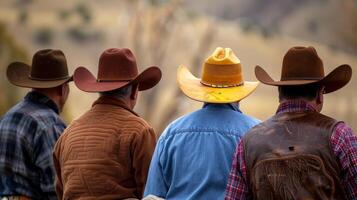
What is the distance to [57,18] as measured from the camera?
45.3 metres

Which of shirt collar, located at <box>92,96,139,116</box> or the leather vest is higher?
shirt collar, located at <box>92,96,139,116</box>

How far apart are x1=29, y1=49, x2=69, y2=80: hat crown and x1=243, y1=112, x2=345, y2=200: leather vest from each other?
6.76 ft

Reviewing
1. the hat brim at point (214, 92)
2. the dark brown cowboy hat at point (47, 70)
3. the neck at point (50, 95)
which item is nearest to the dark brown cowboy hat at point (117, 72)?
the hat brim at point (214, 92)

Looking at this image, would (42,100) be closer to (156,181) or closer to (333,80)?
(156,181)

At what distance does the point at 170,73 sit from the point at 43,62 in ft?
113

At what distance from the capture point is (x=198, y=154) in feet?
15.3

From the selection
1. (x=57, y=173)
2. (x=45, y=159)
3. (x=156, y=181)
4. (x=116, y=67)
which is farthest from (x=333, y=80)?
(x=45, y=159)

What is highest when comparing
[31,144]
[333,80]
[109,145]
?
[333,80]

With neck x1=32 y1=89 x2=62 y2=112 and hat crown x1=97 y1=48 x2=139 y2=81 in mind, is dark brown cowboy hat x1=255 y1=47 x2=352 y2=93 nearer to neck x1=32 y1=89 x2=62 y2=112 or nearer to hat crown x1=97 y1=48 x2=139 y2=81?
hat crown x1=97 y1=48 x2=139 y2=81

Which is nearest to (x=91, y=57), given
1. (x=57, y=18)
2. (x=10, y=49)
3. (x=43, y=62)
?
(x=57, y=18)

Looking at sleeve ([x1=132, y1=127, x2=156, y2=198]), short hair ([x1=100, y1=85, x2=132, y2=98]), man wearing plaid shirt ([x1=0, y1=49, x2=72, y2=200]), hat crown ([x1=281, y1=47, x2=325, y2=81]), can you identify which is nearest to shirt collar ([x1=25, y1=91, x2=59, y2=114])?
man wearing plaid shirt ([x1=0, y1=49, x2=72, y2=200])

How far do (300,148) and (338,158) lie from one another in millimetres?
200

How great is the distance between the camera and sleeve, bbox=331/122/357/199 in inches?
161

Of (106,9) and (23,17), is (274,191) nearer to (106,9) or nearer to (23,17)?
(23,17)
